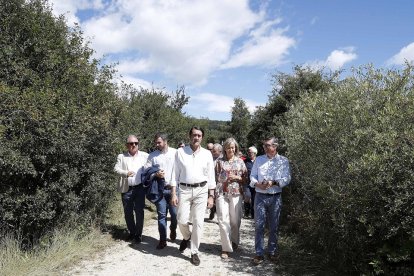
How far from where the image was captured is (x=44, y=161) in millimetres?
6148

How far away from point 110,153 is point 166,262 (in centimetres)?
270

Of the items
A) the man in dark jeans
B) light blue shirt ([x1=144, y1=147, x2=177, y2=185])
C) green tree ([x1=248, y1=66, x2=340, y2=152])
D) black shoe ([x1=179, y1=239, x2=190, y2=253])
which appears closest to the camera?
black shoe ([x1=179, y1=239, x2=190, y2=253])

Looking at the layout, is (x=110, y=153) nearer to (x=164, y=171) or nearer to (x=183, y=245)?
(x=164, y=171)

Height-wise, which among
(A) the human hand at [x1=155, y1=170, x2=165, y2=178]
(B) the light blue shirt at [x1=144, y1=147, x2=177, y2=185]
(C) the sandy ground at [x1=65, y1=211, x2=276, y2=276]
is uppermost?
(B) the light blue shirt at [x1=144, y1=147, x2=177, y2=185]

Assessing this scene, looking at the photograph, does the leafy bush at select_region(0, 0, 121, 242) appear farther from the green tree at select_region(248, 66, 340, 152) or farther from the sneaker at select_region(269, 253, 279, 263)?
the green tree at select_region(248, 66, 340, 152)

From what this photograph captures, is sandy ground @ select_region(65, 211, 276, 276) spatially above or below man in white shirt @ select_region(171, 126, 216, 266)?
below

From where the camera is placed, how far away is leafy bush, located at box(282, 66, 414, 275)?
173 inches

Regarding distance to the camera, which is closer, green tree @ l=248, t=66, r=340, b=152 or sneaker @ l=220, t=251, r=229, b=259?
sneaker @ l=220, t=251, r=229, b=259

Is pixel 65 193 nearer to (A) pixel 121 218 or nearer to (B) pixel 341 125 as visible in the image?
(A) pixel 121 218

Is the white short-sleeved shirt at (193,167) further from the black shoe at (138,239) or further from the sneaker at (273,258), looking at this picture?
the black shoe at (138,239)

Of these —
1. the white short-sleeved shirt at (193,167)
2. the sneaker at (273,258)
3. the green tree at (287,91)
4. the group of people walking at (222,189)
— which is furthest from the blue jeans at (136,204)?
the green tree at (287,91)

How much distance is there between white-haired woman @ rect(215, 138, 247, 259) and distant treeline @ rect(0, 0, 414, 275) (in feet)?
3.73

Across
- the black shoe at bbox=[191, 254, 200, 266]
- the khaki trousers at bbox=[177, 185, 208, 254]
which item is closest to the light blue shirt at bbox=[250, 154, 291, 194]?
the khaki trousers at bbox=[177, 185, 208, 254]

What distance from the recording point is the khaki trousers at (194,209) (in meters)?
5.98
